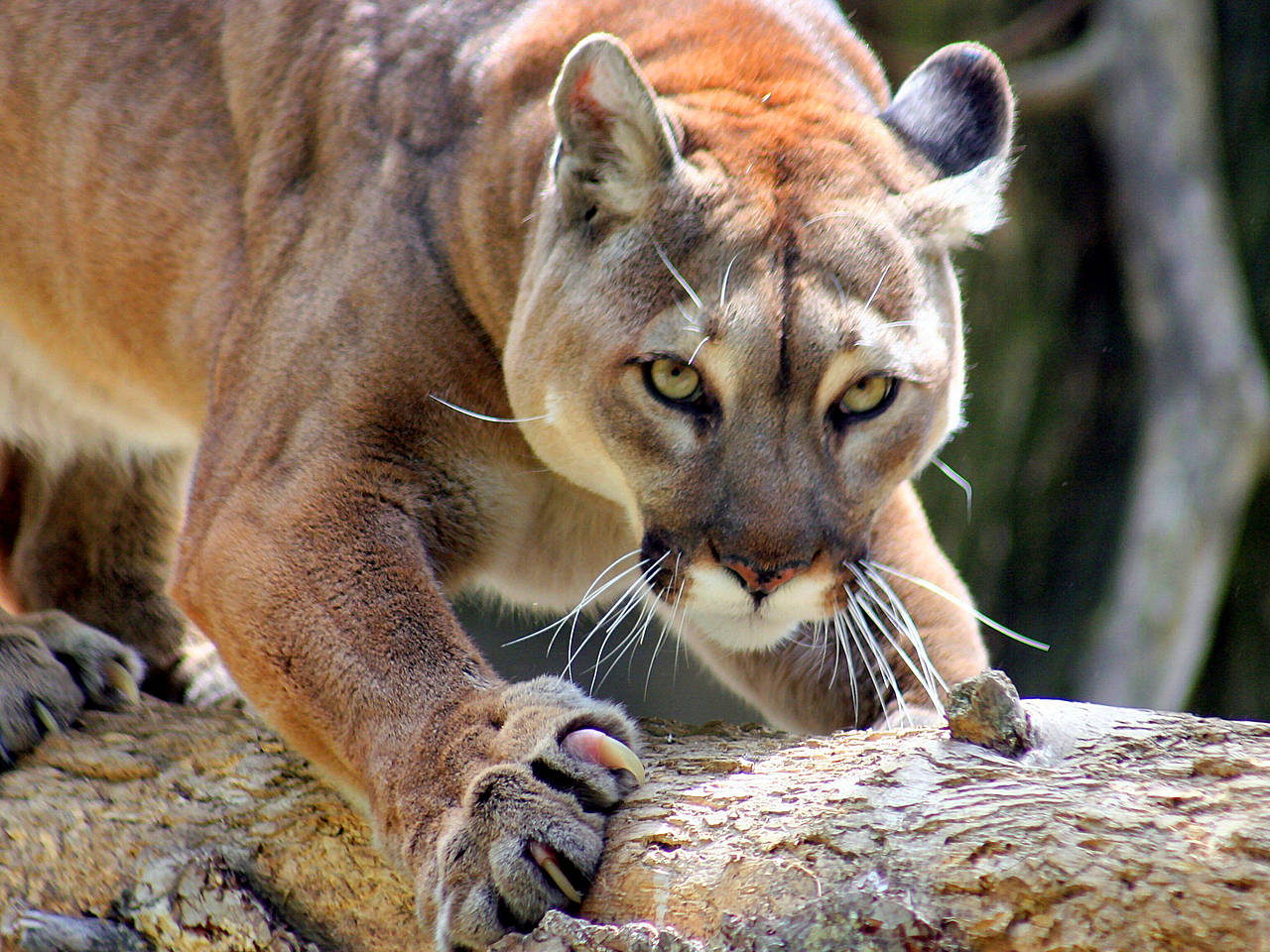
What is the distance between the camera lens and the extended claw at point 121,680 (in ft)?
9.65

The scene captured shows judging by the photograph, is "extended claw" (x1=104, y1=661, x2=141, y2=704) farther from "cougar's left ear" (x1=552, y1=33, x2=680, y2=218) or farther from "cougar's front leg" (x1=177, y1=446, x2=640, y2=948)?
"cougar's left ear" (x1=552, y1=33, x2=680, y2=218)

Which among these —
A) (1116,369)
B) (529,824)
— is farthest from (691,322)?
(1116,369)

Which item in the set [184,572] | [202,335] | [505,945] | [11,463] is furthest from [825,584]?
[11,463]

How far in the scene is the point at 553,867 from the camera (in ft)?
6.05

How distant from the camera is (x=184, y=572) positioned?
9.05 feet

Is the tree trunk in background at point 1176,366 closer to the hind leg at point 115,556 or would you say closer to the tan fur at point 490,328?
the tan fur at point 490,328

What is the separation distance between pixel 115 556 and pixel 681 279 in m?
2.30

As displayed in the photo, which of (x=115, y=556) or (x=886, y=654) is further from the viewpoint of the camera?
(x=115, y=556)

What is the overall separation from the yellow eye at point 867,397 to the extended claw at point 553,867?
97cm

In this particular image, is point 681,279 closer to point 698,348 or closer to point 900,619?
point 698,348

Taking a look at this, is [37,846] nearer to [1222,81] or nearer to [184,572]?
[184,572]

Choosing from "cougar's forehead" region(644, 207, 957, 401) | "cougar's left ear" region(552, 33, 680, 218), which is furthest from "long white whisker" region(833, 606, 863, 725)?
"cougar's left ear" region(552, 33, 680, 218)

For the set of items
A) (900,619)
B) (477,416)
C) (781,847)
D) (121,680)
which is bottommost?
(121,680)

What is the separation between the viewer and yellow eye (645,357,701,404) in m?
2.35
